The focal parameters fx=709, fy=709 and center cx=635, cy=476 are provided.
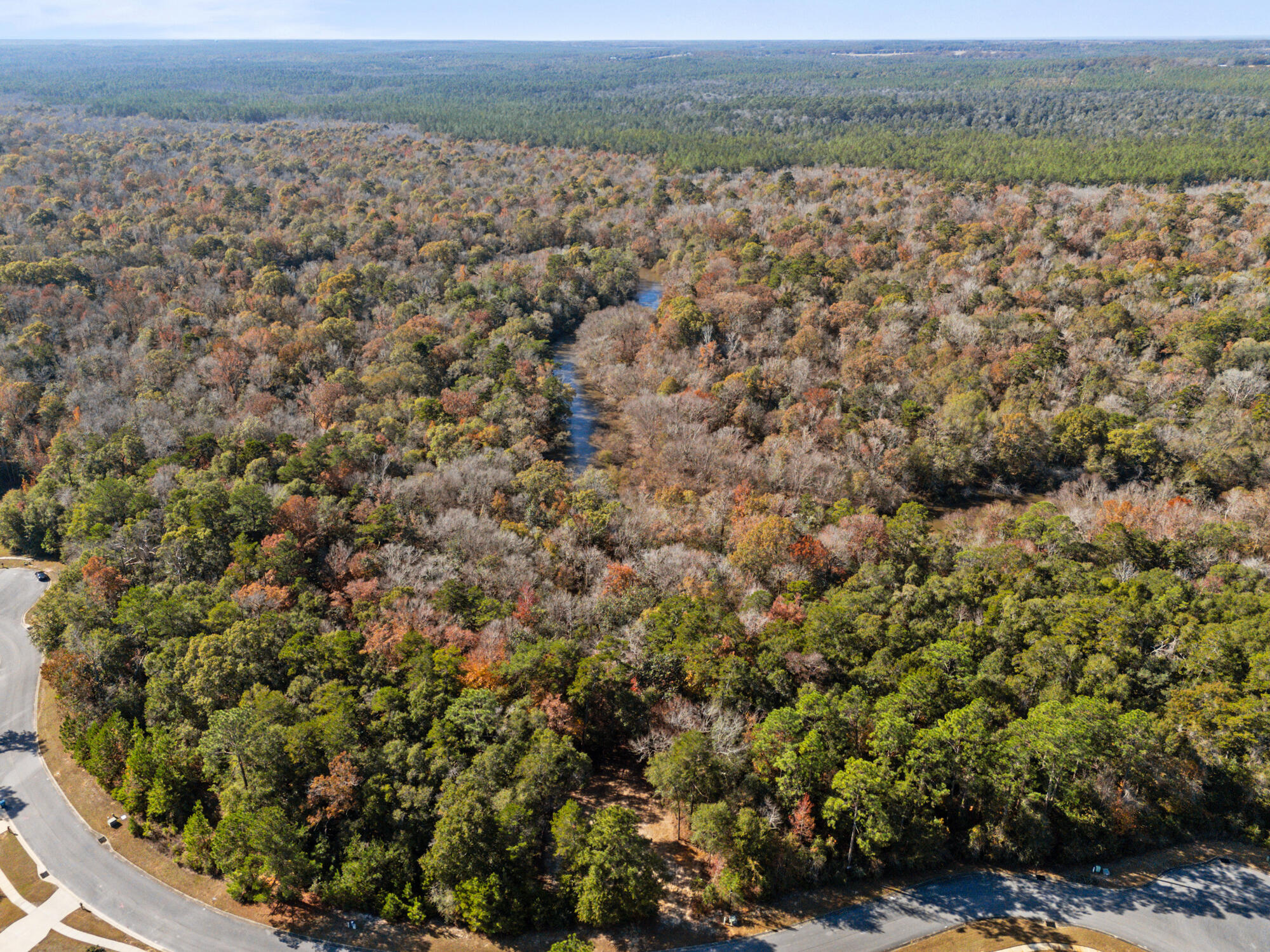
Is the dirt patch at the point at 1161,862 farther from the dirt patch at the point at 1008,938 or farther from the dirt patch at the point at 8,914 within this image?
the dirt patch at the point at 8,914

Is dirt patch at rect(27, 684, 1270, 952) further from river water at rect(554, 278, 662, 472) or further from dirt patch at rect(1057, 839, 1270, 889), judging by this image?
river water at rect(554, 278, 662, 472)

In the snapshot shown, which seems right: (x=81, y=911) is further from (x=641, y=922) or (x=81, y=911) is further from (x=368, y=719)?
(x=641, y=922)

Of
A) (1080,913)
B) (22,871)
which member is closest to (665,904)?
(1080,913)

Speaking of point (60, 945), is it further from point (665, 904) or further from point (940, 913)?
point (940, 913)

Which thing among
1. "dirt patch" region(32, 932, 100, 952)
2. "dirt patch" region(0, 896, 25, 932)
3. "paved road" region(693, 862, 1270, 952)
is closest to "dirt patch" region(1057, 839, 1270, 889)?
"paved road" region(693, 862, 1270, 952)

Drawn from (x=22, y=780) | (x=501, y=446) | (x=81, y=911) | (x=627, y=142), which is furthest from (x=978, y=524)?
(x=627, y=142)

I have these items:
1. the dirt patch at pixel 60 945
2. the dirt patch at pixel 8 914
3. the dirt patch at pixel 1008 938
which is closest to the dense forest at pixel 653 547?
the dirt patch at pixel 1008 938
